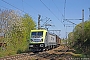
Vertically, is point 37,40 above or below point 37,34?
below

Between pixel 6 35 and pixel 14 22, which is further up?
pixel 14 22

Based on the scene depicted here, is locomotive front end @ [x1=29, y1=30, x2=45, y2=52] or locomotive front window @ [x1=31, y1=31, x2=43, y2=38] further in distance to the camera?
locomotive front window @ [x1=31, y1=31, x2=43, y2=38]

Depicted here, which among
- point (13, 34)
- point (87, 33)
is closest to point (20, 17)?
point (13, 34)

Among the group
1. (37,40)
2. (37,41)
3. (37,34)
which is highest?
(37,34)

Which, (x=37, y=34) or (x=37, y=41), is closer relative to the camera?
(x=37, y=41)

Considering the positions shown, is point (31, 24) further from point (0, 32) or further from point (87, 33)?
point (87, 33)

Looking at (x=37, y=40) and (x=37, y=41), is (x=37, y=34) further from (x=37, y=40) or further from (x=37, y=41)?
(x=37, y=41)

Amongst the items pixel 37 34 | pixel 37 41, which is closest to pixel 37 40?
pixel 37 41

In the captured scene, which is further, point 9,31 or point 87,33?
point 9,31

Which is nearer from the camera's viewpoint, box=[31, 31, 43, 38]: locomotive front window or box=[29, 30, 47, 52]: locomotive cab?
box=[29, 30, 47, 52]: locomotive cab

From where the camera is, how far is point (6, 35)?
4303cm

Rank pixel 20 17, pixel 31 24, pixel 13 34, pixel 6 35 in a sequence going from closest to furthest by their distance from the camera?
pixel 6 35, pixel 13 34, pixel 20 17, pixel 31 24

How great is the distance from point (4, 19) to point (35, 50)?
17.0 metres

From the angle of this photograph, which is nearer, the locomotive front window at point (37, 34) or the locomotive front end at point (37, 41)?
the locomotive front end at point (37, 41)
